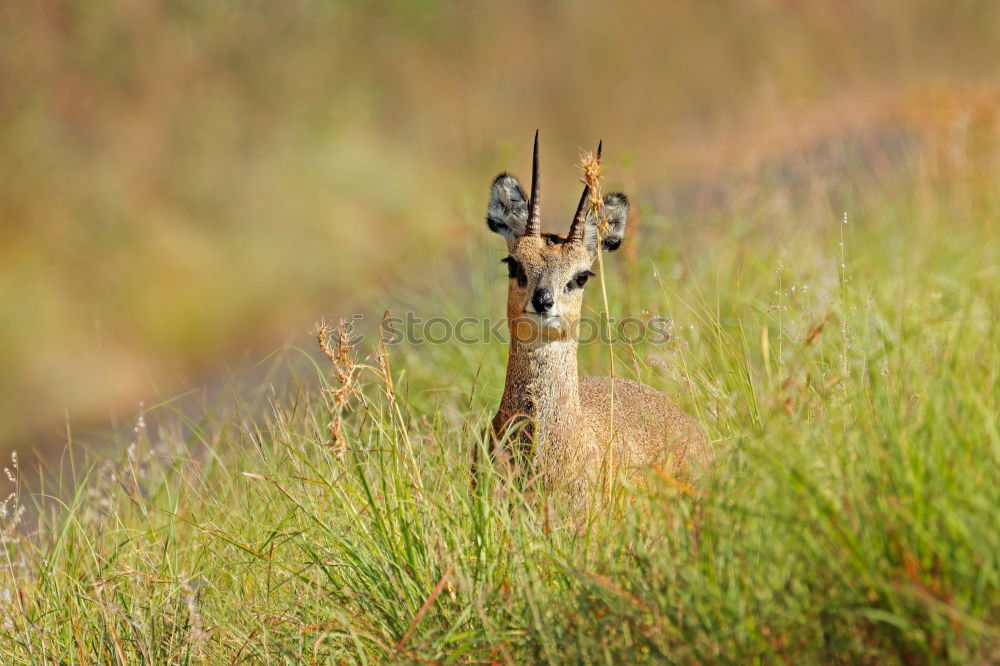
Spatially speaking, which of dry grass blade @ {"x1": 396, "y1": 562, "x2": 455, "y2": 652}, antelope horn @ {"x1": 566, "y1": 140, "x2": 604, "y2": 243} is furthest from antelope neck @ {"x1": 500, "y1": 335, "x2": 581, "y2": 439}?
dry grass blade @ {"x1": 396, "y1": 562, "x2": 455, "y2": 652}

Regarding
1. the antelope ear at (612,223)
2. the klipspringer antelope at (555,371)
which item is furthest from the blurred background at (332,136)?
the klipspringer antelope at (555,371)

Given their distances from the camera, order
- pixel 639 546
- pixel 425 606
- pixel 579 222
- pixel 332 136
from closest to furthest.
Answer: pixel 425 606
pixel 639 546
pixel 579 222
pixel 332 136

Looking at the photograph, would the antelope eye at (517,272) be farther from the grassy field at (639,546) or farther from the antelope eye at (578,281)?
the grassy field at (639,546)

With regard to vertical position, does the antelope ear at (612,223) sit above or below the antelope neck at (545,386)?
above

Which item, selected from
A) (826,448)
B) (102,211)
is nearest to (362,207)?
(102,211)

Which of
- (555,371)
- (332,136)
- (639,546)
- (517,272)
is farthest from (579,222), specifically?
(332,136)

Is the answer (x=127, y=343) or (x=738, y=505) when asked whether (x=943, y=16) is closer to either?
(x=127, y=343)

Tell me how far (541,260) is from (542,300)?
314 millimetres

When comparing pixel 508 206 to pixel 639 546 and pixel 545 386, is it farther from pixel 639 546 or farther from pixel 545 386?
pixel 639 546

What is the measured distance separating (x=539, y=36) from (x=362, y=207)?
5583mm

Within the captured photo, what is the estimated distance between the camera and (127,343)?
11.1m

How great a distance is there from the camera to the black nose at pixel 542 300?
4969 mm

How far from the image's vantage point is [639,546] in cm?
329

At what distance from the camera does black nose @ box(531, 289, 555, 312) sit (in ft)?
16.3
